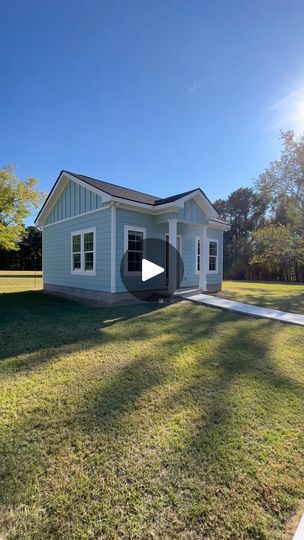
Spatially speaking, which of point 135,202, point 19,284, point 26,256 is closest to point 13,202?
point 19,284

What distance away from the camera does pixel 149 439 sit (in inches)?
90.4

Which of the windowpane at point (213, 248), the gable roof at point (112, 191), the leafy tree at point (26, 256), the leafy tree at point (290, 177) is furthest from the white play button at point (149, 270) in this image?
the leafy tree at point (26, 256)

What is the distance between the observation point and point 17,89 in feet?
31.4

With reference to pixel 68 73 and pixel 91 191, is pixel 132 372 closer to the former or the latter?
pixel 91 191

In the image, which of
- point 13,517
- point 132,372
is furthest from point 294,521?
point 132,372

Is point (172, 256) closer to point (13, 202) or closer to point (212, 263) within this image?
point (212, 263)

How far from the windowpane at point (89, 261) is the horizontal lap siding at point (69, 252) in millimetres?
361

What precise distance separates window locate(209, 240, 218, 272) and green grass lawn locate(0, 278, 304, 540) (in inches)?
297

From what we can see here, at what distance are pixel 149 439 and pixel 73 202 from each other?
392 inches

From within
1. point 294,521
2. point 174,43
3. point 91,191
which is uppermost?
point 174,43

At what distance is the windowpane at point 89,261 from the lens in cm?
966

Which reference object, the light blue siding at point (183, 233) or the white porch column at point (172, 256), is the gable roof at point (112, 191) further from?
the white porch column at point (172, 256)

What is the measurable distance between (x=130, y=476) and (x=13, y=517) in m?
0.78

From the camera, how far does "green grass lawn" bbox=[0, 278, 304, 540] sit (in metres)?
1.60
